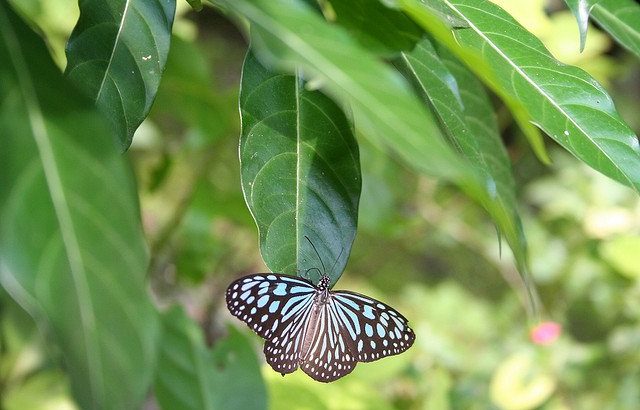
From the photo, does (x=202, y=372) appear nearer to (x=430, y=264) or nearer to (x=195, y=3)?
(x=195, y=3)

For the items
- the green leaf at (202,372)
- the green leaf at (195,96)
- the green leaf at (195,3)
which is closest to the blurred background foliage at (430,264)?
the green leaf at (195,96)

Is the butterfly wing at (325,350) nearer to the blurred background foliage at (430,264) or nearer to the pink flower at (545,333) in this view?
the blurred background foliage at (430,264)

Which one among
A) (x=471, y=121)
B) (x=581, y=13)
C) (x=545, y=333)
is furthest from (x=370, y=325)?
(x=545, y=333)

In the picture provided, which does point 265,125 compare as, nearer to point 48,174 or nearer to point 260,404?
point 48,174

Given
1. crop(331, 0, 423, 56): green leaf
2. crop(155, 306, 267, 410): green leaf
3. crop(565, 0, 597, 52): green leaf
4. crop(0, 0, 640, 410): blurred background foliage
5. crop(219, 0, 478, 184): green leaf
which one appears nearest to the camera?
crop(219, 0, 478, 184): green leaf

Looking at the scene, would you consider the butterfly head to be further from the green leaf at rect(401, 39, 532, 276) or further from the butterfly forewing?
the green leaf at rect(401, 39, 532, 276)

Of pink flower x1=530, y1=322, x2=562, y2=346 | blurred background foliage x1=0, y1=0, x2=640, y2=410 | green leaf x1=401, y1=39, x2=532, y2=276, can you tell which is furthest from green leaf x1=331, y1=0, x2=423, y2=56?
pink flower x1=530, y1=322, x2=562, y2=346
